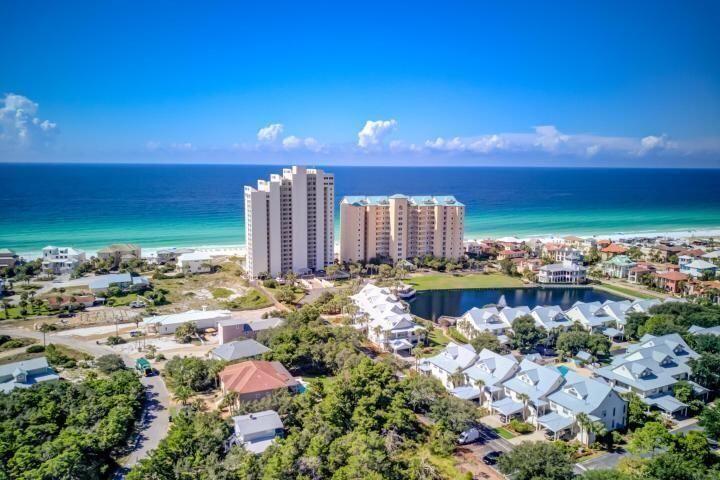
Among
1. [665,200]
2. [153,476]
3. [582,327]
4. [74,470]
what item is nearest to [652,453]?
[582,327]

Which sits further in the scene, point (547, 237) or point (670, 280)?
point (547, 237)

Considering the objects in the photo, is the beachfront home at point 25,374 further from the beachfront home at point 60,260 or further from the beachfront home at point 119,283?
the beachfront home at point 60,260

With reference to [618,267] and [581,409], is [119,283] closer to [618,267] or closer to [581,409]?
[581,409]

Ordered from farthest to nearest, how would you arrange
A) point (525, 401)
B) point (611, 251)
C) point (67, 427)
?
point (611, 251) < point (525, 401) < point (67, 427)

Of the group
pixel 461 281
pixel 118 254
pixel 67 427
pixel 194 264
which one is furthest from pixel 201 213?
pixel 67 427

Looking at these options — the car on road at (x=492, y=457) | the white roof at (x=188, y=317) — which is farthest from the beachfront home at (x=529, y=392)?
the white roof at (x=188, y=317)

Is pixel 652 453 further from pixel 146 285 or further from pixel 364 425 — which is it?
pixel 146 285
